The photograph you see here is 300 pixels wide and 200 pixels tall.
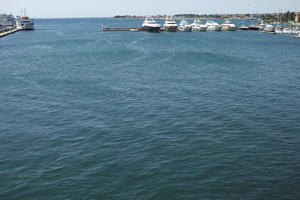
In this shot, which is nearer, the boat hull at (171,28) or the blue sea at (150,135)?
the blue sea at (150,135)

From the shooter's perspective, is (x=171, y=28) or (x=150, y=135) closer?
(x=150, y=135)

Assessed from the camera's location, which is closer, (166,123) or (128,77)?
→ (166,123)

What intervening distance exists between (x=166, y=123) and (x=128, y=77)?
27757 millimetres

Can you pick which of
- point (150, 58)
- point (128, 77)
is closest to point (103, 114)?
point (128, 77)

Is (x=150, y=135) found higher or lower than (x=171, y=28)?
lower

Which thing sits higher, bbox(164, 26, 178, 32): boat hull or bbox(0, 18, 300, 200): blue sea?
bbox(164, 26, 178, 32): boat hull

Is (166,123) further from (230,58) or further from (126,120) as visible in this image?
(230,58)

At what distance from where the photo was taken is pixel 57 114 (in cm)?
4231

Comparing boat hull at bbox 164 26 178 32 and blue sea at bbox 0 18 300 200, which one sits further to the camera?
boat hull at bbox 164 26 178 32

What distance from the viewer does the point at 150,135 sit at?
117ft

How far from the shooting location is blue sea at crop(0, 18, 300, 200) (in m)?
25.6

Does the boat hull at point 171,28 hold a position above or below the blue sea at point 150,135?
above

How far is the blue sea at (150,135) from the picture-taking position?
25594 mm

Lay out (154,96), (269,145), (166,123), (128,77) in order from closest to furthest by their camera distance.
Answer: (269,145) → (166,123) → (154,96) → (128,77)
